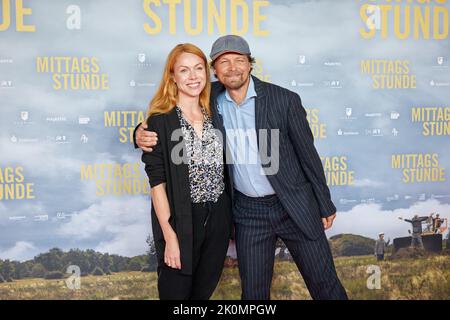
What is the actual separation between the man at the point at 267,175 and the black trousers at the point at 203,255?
14 centimetres

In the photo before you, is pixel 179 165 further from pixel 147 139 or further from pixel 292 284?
pixel 292 284

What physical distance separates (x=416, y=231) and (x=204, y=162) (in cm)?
168

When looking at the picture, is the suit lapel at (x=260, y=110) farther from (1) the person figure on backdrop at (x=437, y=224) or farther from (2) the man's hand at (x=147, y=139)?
(1) the person figure on backdrop at (x=437, y=224)

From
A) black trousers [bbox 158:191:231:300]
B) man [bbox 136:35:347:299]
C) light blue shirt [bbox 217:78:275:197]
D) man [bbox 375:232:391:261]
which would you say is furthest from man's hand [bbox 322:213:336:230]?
man [bbox 375:232:391:261]

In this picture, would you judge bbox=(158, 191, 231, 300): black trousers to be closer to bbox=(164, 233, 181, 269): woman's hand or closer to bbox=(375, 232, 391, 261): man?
bbox=(164, 233, 181, 269): woman's hand

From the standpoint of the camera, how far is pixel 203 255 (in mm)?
2117

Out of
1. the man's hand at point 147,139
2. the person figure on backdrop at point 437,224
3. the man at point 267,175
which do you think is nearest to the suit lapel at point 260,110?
the man at point 267,175

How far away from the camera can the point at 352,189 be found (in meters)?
3.04

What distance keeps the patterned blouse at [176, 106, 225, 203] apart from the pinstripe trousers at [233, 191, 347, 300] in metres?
0.21

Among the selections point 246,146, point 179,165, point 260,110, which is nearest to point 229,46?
point 260,110

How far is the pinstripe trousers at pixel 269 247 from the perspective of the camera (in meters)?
2.20

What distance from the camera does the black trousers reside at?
2.05 metres

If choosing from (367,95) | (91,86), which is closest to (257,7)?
(367,95)
